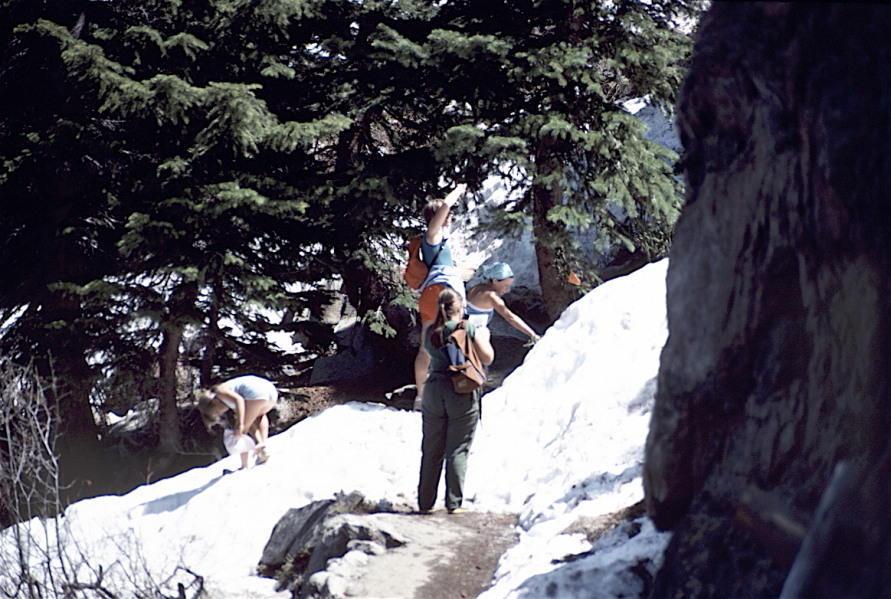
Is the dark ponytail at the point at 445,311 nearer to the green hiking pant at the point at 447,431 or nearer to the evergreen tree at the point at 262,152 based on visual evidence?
the green hiking pant at the point at 447,431

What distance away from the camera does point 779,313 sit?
9.93 ft

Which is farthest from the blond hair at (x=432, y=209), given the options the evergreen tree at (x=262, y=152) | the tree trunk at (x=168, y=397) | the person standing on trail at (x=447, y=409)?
the tree trunk at (x=168, y=397)

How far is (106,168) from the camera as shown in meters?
12.1

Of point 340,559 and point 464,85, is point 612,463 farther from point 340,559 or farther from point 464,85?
point 464,85

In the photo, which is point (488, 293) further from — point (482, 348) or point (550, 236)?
point (550, 236)

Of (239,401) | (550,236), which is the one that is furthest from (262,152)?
(239,401)

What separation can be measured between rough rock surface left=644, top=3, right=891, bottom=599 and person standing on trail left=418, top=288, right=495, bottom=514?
2.22 m

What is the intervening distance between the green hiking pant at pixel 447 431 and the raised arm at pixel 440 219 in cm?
156

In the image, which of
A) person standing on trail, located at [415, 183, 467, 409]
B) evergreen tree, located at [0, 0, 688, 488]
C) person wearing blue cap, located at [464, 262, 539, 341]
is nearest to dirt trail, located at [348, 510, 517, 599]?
person standing on trail, located at [415, 183, 467, 409]

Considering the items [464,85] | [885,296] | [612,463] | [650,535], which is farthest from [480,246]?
[885,296]

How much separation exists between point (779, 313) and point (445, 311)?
Answer: 2881 millimetres

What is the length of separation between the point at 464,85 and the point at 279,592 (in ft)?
23.9

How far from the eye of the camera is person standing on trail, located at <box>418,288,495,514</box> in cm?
564

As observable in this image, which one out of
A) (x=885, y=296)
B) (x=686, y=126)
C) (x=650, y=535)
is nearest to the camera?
(x=885, y=296)
